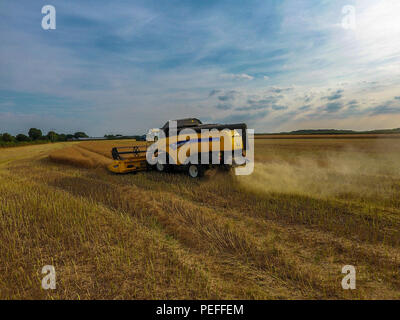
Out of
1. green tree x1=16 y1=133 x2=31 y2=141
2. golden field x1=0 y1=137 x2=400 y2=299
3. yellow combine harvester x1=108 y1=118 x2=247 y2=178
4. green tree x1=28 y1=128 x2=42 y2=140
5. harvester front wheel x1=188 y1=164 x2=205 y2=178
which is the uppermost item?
green tree x1=28 y1=128 x2=42 y2=140

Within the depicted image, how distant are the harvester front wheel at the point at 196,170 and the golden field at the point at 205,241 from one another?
1.23m

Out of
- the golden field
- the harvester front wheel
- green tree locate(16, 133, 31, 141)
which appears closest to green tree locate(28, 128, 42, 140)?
green tree locate(16, 133, 31, 141)

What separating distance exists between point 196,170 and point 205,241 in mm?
5079

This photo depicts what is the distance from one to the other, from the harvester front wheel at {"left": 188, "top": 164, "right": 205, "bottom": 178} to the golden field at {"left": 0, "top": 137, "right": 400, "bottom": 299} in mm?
1235

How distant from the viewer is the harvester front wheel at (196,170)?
8.77 m

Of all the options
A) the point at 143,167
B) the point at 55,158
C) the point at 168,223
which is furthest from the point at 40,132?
the point at 168,223

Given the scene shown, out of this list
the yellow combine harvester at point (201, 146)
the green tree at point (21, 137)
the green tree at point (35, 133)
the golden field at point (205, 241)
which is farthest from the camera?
the green tree at point (35, 133)

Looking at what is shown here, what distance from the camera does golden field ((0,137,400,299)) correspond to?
2.80 metres

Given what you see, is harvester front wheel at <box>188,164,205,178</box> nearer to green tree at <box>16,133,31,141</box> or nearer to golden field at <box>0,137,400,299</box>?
golden field at <box>0,137,400,299</box>

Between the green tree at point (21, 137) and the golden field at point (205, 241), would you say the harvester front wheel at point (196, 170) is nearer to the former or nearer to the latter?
the golden field at point (205, 241)

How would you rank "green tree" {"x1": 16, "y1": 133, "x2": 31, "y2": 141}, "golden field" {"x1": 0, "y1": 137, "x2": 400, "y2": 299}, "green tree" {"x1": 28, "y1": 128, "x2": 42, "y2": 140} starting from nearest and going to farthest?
1. "golden field" {"x1": 0, "y1": 137, "x2": 400, "y2": 299}
2. "green tree" {"x1": 16, "y1": 133, "x2": 31, "y2": 141}
3. "green tree" {"x1": 28, "y1": 128, "x2": 42, "y2": 140}

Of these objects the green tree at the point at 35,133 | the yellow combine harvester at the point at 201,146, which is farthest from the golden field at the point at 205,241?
the green tree at the point at 35,133

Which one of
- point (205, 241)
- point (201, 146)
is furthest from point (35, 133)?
point (205, 241)
